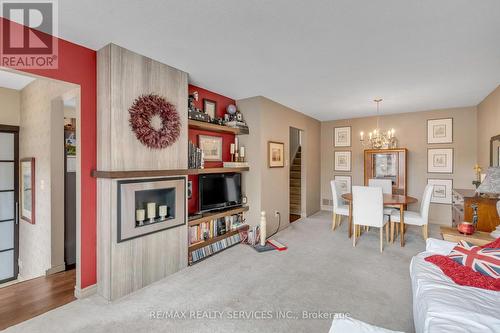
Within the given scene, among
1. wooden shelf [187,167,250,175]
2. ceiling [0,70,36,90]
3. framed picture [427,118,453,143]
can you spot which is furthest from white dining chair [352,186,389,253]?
ceiling [0,70,36,90]

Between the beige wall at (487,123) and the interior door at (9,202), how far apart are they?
7287mm

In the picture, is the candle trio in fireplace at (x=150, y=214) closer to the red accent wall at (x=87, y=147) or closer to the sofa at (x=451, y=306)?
the red accent wall at (x=87, y=147)

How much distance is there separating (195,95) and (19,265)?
13.0ft

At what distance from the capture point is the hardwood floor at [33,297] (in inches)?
79.8

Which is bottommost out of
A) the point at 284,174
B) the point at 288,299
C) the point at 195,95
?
the point at 288,299

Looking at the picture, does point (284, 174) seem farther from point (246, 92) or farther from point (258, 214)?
point (246, 92)

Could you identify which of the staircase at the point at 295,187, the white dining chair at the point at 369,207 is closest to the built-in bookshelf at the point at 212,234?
the white dining chair at the point at 369,207

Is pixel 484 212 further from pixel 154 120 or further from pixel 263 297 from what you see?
pixel 154 120

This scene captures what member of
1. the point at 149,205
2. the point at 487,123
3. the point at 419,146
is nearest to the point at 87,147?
the point at 149,205

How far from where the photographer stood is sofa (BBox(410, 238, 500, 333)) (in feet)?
3.74

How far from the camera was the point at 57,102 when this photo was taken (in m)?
2.90

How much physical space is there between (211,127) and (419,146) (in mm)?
4547

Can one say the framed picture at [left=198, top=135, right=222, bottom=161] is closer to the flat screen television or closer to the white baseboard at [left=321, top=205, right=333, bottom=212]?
the flat screen television

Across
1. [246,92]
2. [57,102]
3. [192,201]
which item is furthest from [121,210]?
[246,92]
